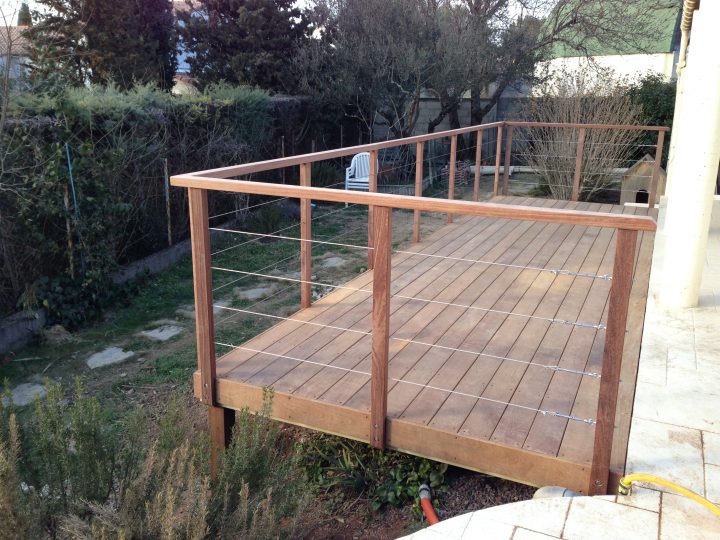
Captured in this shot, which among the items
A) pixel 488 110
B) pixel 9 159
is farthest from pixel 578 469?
pixel 488 110

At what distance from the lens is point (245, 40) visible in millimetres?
11859

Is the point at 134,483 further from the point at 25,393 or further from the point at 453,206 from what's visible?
the point at 25,393

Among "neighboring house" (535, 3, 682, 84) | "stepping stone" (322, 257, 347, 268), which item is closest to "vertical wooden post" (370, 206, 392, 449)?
"stepping stone" (322, 257, 347, 268)

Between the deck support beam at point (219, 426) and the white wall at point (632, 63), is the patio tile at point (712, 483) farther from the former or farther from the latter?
the white wall at point (632, 63)

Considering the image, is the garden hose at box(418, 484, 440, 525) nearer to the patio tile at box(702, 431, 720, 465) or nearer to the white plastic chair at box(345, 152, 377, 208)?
the patio tile at box(702, 431, 720, 465)

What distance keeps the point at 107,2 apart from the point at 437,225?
7188 millimetres

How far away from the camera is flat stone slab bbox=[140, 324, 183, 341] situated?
505cm

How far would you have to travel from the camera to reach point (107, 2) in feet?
36.6

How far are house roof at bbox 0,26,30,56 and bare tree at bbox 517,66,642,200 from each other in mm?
6397

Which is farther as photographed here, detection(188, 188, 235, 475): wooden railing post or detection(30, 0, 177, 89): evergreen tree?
detection(30, 0, 177, 89): evergreen tree

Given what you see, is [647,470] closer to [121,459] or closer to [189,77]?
[121,459]

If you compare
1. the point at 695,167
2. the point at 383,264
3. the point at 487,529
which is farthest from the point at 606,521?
the point at 695,167

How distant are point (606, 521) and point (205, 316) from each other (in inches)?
72.7

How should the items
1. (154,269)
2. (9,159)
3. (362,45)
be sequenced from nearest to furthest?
1. (9,159)
2. (154,269)
3. (362,45)
